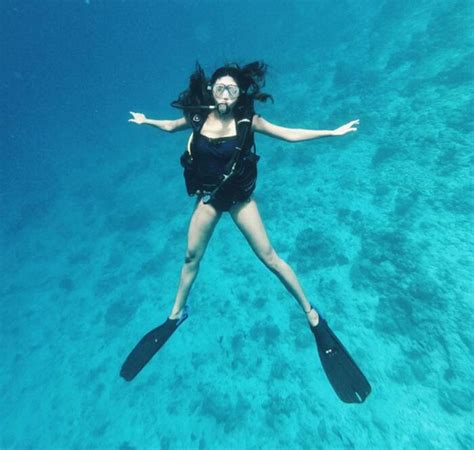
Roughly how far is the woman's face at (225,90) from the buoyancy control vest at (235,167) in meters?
0.26

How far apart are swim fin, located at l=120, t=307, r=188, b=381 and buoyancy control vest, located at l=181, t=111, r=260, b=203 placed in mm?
2448

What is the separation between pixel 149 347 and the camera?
5434mm

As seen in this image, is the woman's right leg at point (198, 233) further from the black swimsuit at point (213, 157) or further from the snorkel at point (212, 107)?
the snorkel at point (212, 107)

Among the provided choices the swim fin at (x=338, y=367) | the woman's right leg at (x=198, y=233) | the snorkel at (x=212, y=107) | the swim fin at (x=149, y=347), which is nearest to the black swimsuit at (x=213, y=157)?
the snorkel at (x=212, y=107)

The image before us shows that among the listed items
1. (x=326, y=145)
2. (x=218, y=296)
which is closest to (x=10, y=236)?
(x=218, y=296)

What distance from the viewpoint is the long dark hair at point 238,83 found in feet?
12.2

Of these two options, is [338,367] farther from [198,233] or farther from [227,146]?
[227,146]

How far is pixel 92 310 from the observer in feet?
39.6

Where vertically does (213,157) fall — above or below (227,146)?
below

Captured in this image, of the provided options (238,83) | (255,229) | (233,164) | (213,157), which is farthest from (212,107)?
(255,229)

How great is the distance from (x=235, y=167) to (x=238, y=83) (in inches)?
39.8

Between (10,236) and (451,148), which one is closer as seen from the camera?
(451,148)

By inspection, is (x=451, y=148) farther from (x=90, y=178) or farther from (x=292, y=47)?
(x=90, y=178)

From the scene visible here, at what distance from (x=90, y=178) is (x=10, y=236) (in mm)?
6598
